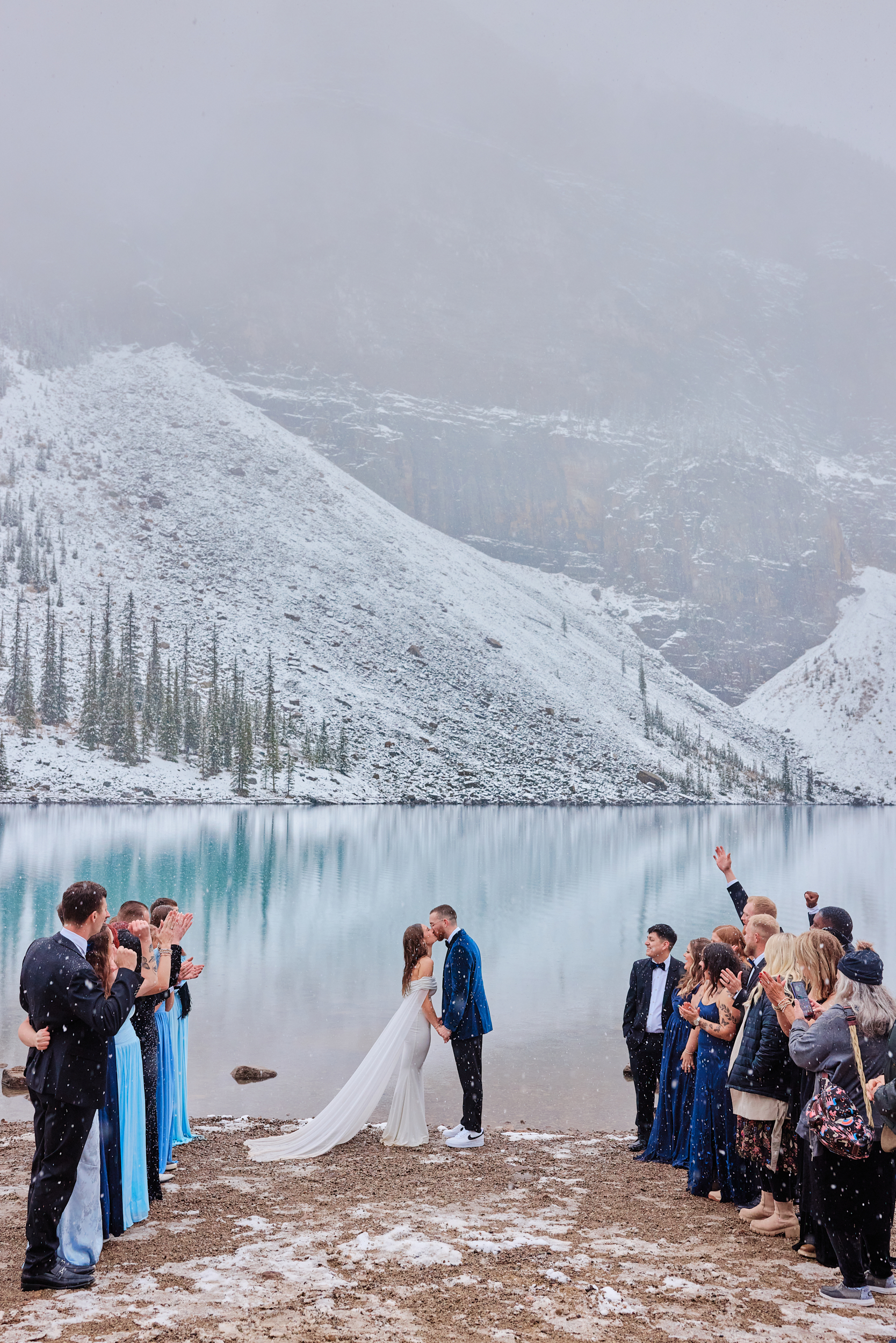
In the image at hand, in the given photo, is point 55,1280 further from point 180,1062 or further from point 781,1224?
point 781,1224

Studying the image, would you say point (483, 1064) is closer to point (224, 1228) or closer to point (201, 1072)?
point (201, 1072)

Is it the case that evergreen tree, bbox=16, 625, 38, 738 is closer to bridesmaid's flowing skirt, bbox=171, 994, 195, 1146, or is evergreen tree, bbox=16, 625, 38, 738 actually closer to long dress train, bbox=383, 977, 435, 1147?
bridesmaid's flowing skirt, bbox=171, 994, 195, 1146

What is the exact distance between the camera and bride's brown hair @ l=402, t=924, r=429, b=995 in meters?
8.05

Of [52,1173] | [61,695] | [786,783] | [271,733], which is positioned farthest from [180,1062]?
[786,783]

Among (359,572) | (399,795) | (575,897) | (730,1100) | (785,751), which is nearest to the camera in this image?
(730,1100)

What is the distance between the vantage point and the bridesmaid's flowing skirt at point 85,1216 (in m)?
4.95

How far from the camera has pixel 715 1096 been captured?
21.9 feet

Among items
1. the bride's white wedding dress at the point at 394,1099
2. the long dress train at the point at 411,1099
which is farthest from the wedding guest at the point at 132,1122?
the long dress train at the point at 411,1099

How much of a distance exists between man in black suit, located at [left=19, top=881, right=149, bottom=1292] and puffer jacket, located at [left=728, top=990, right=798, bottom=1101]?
12.7 feet

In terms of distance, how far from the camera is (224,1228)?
575cm

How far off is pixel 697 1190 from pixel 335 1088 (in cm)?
510

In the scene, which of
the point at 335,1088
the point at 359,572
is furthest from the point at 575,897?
the point at 359,572

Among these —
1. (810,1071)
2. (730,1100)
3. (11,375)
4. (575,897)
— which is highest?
(11,375)

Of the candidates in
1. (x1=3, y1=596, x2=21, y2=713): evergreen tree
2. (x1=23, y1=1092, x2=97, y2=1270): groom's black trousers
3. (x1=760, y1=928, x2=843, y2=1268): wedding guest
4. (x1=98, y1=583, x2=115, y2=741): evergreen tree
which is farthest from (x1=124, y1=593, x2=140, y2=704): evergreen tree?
(x1=760, y1=928, x2=843, y2=1268): wedding guest
